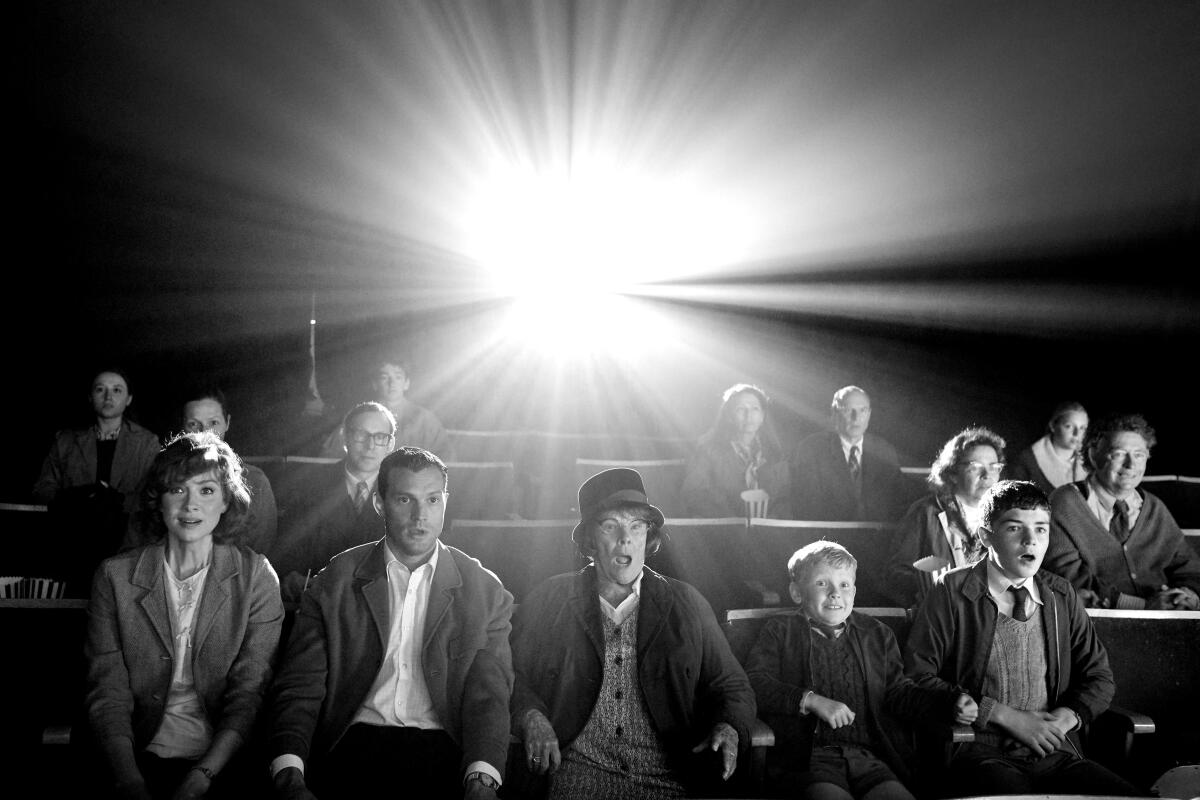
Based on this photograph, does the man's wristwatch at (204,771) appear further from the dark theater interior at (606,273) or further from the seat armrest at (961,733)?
the seat armrest at (961,733)

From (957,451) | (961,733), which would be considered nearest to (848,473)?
(957,451)

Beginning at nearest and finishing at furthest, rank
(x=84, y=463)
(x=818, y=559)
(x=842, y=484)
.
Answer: (x=818, y=559) → (x=84, y=463) → (x=842, y=484)

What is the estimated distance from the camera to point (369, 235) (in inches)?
320

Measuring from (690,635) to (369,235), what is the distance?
6.72m

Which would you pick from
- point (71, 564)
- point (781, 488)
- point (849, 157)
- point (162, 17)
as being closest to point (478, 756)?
point (71, 564)

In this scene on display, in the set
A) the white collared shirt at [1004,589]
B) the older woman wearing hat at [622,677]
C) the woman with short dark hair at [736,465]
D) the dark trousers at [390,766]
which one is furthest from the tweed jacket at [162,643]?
the woman with short dark hair at [736,465]

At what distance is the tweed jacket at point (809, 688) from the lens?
2275 mm

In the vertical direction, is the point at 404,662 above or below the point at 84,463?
below

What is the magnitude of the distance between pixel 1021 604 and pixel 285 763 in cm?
203

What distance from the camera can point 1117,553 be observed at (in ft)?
10.8

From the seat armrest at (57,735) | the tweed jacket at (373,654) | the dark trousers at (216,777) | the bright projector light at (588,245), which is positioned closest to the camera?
the seat armrest at (57,735)

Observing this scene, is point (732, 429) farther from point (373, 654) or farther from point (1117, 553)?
point (373, 654)

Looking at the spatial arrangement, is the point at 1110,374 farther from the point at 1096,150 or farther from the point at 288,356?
the point at 288,356

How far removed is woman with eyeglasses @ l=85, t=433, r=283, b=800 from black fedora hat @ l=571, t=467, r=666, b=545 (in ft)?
2.81
